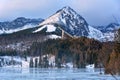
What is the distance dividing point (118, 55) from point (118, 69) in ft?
8.28

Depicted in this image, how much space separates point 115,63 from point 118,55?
5.23 meters

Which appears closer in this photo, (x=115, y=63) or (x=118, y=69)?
(x=118, y=69)

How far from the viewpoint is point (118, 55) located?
3091 inches

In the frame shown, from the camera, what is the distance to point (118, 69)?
257ft

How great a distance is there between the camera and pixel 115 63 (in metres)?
83.4

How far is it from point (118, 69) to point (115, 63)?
519 cm
